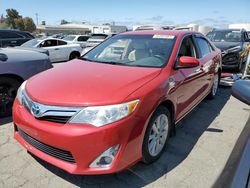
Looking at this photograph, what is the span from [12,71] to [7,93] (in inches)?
16.3

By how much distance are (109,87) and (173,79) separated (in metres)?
0.95

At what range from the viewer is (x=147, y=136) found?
2.79 metres

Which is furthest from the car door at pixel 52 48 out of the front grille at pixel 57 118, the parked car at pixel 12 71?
the front grille at pixel 57 118

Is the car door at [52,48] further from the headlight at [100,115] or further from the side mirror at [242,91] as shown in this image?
the side mirror at [242,91]

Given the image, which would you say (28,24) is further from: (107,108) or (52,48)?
(107,108)

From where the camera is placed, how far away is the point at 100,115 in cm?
246

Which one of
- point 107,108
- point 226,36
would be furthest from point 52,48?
point 107,108

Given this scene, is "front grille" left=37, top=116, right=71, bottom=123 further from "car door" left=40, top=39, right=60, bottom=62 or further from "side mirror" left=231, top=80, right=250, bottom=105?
"car door" left=40, top=39, right=60, bottom=62

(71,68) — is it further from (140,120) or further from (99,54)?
(140,120)

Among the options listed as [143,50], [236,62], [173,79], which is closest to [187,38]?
[143,50]

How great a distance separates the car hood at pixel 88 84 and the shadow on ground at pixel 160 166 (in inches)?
34.7

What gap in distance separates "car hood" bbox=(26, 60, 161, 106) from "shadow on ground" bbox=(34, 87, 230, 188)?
0.88 metres

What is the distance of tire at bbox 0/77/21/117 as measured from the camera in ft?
14.7

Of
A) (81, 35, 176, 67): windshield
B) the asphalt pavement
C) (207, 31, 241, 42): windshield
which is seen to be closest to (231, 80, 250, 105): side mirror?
the asphalt pavement
